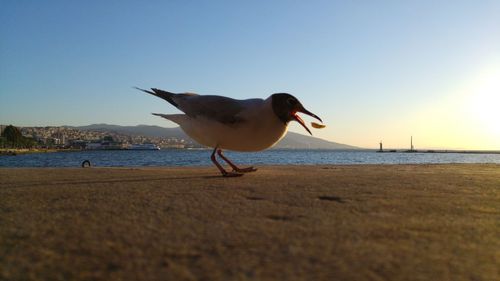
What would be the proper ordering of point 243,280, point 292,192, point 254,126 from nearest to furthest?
point 243,280, point 292,192, point 254,126

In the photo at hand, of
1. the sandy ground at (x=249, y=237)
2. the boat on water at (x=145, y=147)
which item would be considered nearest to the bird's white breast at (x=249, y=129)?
the sandy ground at (x=249, y=237)

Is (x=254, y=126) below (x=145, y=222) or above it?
above

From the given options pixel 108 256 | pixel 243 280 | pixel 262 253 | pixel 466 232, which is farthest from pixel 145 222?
pixel 466 232

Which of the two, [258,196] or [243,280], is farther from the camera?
[258,196]

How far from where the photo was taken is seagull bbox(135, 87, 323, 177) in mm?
4938

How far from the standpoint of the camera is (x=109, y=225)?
2.05m

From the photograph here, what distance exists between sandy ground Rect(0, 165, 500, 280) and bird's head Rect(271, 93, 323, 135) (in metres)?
2.03

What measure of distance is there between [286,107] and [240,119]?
0.62 meters

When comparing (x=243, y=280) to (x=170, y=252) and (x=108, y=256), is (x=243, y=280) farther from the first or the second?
(x=108, y=256)

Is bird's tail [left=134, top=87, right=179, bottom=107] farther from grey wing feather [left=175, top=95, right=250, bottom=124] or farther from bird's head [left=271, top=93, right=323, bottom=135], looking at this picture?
bird's head [left=271, top=93, right=323, bottom=135]

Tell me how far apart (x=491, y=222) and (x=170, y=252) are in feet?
6.14

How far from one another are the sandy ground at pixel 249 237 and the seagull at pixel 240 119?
75.7 inches

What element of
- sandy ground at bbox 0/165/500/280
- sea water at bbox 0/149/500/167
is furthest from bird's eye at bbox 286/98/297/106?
sea water at bbox 0/149/500/167

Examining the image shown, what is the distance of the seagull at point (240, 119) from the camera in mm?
4938
